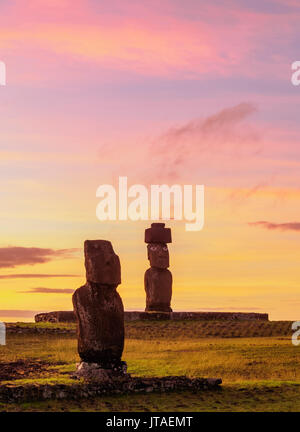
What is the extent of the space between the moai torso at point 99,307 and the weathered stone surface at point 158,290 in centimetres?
2369

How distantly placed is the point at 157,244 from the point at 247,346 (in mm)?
16330

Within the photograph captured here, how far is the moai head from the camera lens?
79.2 ft

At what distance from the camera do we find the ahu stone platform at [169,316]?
153 feet

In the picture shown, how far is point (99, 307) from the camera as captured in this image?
24.2m

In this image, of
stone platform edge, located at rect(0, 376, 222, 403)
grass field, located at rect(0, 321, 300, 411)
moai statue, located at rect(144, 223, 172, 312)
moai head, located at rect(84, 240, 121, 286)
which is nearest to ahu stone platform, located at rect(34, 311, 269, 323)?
moai statue, located at rect(144, 223, 172, 312)

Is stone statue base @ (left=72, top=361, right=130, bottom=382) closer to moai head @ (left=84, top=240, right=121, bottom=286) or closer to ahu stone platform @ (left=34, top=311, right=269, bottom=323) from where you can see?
moai head @ (left=84, top=240, right=121, bottom=286)

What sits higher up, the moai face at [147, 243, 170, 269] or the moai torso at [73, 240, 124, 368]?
the moai face at [147, 243, 170, 269]

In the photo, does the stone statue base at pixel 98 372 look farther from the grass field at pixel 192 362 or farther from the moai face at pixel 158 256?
the moai face at pixel 158 256

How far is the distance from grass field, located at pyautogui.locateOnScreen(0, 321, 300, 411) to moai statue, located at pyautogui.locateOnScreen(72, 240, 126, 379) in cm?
110

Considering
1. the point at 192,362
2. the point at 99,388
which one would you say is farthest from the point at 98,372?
the point at 192,362

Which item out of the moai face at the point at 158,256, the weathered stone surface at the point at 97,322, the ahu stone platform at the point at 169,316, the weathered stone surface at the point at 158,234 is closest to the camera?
the weathered stone surface at the point at 97,322

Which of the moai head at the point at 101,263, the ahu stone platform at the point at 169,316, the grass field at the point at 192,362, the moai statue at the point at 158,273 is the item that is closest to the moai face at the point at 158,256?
the moai statue at the point at 158,273

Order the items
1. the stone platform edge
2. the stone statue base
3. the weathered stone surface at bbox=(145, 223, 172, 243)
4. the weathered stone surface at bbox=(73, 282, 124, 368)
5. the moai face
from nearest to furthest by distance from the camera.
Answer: the stone platform edge
the stone statue base
the weathered stone surface at bbox=(73, 282, 124, 368)
the moai face
the weathered stone surface at bbox=(145, 223, 172, 243)
